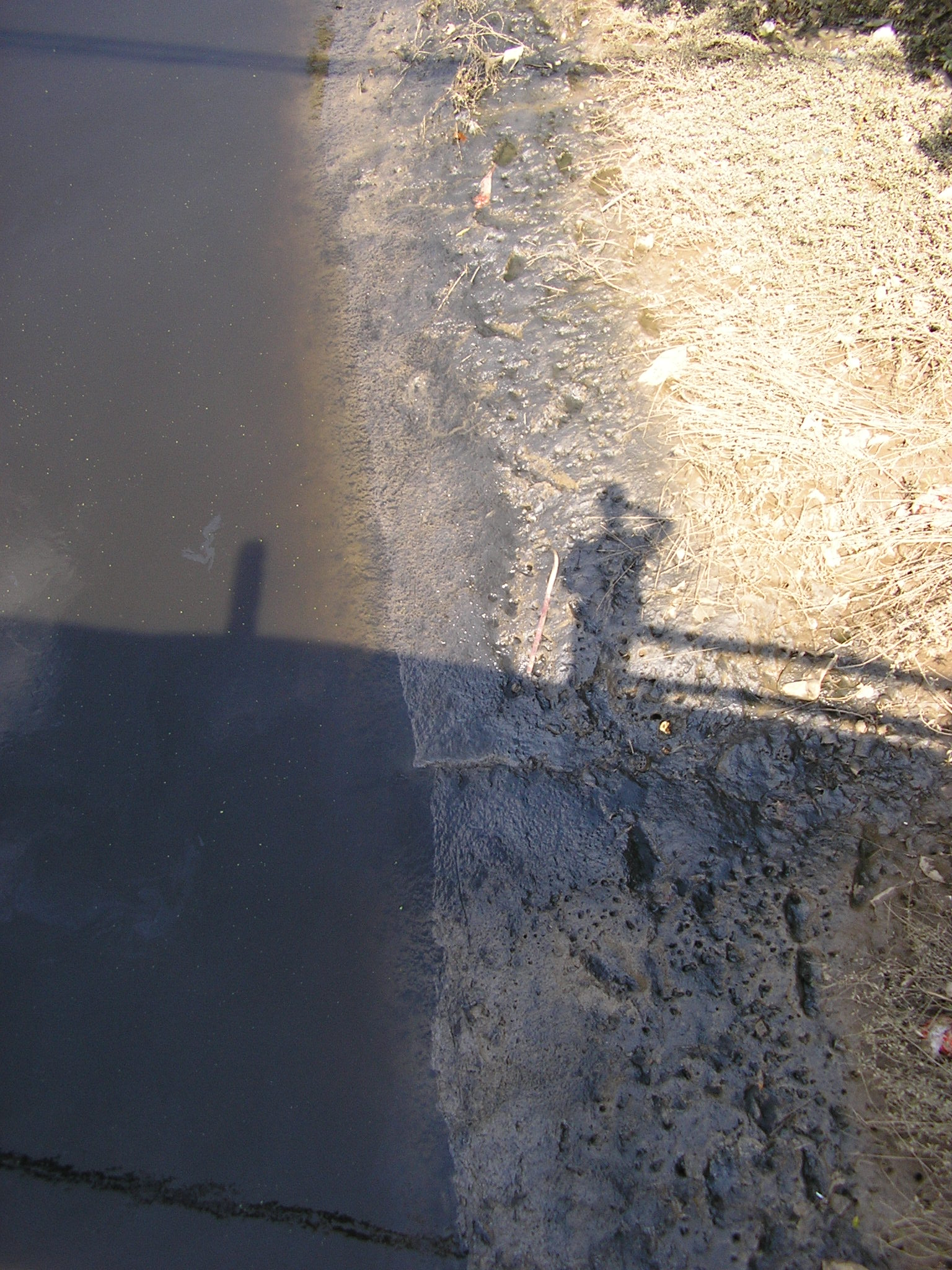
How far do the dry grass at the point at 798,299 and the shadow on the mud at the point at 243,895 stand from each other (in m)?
A: 0.28

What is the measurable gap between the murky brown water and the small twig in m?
0.50

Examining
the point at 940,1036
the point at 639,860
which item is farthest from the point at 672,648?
the point at 940,1036

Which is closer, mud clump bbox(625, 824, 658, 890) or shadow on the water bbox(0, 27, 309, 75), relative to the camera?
mud clump bbox(625, 824, 658, 890)

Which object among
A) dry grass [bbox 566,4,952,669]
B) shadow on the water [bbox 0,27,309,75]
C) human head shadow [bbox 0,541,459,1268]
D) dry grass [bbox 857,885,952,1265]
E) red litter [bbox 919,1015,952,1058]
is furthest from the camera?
shadow on the water [bbox 0,27,309,75]

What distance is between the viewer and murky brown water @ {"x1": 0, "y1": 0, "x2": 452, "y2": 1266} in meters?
2.12

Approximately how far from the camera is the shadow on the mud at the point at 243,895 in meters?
2.12

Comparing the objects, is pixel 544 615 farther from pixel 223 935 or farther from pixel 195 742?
pixel 223 935

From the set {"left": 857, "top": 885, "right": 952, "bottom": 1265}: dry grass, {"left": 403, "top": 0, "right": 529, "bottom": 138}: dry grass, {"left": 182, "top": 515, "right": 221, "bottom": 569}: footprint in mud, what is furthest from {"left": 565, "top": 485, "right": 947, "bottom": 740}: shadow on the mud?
{"left": 403, "top": 0, "right": 529, "bottom": 138}: dry grass

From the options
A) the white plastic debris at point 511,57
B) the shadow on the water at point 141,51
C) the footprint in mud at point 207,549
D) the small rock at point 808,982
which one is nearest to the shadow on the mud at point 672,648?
the small rock at point 808,982

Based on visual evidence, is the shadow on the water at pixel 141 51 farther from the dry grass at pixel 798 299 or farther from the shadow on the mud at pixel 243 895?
the shadow on the mud at pixel 243 895

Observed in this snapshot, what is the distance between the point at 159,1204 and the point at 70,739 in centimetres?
151

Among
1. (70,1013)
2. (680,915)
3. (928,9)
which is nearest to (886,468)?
(680,915)

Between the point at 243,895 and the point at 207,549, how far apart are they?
4.39 feet

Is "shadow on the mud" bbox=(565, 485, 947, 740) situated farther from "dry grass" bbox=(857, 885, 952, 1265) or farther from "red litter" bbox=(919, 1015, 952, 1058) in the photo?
"red litter" bbox=(919, 1015, 952, 1058)
